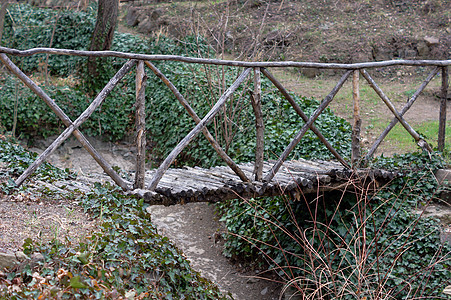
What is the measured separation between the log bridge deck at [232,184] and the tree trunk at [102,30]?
17.6ft

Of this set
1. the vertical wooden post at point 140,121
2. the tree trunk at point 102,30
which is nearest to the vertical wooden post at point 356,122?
the vertical wooden post at point 140,121

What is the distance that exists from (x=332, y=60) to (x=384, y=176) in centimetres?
757

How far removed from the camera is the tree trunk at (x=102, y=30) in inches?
369

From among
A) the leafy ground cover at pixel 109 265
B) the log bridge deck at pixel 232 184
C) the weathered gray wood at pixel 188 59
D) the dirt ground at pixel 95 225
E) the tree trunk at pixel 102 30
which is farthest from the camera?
the tree trunk at pixel 102 30

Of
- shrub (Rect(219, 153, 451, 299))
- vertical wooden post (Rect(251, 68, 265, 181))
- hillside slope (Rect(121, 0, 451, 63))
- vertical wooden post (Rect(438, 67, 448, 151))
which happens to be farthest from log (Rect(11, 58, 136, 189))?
hillside slope (Rect(121, 0, 451, 63))

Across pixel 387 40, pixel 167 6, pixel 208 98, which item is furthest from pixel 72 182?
pixel 167 6

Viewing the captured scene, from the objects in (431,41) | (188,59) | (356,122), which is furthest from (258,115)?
(431,41)

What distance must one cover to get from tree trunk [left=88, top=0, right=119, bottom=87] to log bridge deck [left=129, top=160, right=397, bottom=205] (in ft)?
17.6

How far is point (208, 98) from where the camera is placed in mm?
8469

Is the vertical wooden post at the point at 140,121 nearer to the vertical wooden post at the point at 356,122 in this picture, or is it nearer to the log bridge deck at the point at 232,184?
the log bridge deck at the point at 232,184

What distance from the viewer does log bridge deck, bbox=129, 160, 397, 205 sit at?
412cm

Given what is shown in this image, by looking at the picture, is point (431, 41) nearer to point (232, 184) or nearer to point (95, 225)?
point (232, 184)

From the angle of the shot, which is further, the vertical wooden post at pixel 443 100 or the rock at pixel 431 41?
the rock at pixel 431 41

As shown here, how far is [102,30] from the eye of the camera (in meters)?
9.51
